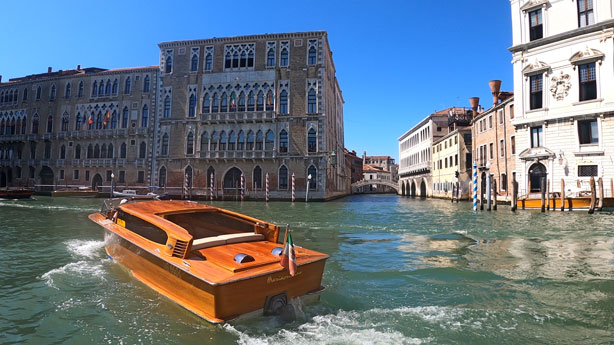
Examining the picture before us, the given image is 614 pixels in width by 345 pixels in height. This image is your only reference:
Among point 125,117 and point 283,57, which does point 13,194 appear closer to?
point 125,117

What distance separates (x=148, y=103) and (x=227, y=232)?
29871 mm

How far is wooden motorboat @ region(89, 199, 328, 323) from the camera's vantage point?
3453 mm

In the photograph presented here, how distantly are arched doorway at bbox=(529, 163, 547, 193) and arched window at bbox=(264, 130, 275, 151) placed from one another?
1760 cm

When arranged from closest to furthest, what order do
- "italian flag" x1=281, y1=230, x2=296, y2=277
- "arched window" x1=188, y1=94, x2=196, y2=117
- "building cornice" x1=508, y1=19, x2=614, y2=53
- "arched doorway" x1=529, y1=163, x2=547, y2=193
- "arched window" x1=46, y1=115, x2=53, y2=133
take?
1. "italian flag" x1=281, y1=230, x2=296, y2=277
2. "building cornice" x1=508, y1=19, x2=614, y2=53
3. "arched doorway" x1=529, y1=163, x2=547, y2=193
4. "arched window" x1=188, y1=94, x2=196, y2=117
5. "arched window" x1=46, y1=115, x2=53, y2=133

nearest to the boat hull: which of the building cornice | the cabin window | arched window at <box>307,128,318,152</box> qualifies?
the cabin window

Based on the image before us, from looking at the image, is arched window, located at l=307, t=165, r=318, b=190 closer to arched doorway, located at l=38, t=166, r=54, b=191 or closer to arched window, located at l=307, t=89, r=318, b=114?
arched window, located at l=307, t=89, r=318, b=114

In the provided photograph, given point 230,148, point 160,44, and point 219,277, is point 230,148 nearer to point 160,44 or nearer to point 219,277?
point 160,44

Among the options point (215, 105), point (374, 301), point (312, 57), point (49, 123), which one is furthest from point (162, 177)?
point (374, 301)

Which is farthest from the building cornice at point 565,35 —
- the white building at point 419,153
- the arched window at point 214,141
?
the arched window at point 214,141

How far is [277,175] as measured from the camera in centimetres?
2806

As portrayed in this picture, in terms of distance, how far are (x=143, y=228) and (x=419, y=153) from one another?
43.4m

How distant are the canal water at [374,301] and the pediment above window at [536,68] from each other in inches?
587

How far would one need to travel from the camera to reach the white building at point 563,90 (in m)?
17.6

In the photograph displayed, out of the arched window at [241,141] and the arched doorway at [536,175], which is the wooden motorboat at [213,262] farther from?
the arched window at [241,141]
